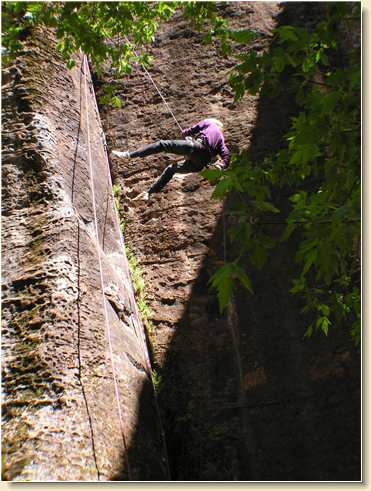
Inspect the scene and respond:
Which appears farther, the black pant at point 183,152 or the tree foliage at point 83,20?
the black pant at point 183,152

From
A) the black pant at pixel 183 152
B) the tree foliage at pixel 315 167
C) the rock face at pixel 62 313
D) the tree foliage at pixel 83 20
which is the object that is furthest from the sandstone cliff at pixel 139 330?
the tree foliage at pixel 315 167

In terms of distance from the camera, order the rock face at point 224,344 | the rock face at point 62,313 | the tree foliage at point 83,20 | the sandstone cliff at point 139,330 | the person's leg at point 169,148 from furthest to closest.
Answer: the person's leg at point 169,148, the rock face at point 224,344, the tree foliage at point 83,20, the sandstone cliff at point 139,330, the rock face at point 62,313

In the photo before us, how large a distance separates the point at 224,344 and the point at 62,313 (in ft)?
7.02

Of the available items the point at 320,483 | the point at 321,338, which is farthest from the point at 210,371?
the point at 320,483

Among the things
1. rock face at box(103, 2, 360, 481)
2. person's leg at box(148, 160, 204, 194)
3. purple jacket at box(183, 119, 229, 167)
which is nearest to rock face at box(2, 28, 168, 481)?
rock face at box(103, 2, 360, 481)

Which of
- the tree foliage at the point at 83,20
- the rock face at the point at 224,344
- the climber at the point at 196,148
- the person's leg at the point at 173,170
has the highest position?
the tree foliage at the point at 83,20

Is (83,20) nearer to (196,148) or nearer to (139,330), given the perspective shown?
(196,148)

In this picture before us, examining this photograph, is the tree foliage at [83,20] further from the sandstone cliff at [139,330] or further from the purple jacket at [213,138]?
the purple jacket at [213,138]

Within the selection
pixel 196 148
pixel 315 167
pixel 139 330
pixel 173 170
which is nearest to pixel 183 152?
pixel 196 148

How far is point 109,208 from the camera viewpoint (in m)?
6.18

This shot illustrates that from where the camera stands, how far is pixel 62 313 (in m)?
4.04

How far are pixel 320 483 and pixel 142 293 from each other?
2706 mm

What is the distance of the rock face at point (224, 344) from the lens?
496 cm

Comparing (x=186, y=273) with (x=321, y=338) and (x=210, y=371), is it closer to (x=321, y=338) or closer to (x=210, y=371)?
(x=210, y=371)
